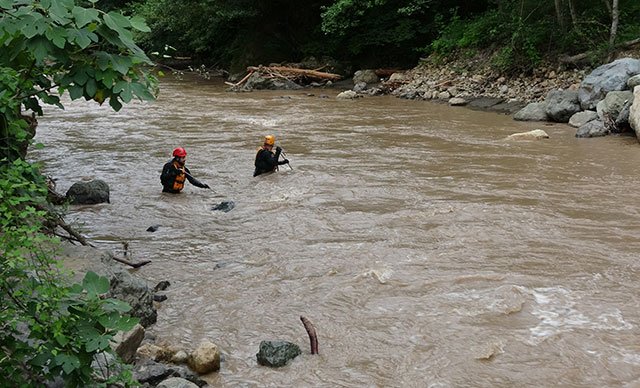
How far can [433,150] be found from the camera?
1391cm

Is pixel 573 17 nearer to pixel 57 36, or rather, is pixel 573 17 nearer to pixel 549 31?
pixel 549 31

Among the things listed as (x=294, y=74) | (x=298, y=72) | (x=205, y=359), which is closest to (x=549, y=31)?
(x=298, y=72)

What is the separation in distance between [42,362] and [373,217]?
662cm

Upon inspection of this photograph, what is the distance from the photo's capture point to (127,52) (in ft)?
12.1

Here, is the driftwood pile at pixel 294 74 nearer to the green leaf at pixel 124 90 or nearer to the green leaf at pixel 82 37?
the green leaf at pixel 124 90

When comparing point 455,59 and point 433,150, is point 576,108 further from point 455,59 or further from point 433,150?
point 455,59

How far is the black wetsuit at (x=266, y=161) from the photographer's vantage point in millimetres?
11664

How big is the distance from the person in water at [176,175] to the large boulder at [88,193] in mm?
952

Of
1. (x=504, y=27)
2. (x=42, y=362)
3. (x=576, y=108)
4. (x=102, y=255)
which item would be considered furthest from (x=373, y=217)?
(x=504, y=27)

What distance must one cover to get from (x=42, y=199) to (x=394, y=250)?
467cm

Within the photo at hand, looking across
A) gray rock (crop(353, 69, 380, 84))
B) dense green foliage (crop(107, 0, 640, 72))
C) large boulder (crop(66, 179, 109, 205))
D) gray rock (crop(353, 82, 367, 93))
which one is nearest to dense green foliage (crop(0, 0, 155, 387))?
large boulder (crop(66, 179, 109, 205))

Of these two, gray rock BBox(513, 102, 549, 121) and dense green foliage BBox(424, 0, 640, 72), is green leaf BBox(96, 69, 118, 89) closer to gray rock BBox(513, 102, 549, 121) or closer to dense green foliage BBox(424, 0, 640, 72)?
gray rock BBox(513, 102, 549, 121)

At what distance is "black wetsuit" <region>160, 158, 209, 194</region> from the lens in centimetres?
1072

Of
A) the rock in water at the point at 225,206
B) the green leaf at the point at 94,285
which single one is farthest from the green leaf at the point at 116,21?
the rock in water at the point at 225,206
